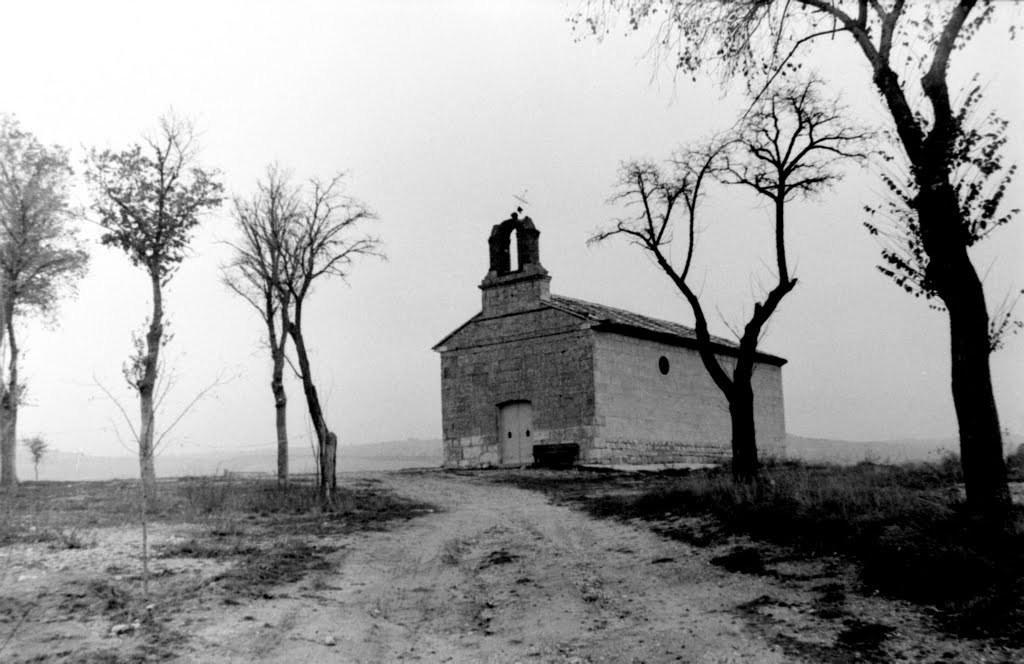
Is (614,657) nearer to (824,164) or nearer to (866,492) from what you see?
(866,492)

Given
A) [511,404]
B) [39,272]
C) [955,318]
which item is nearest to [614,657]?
[955,318]

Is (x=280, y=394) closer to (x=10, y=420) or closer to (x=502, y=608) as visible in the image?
(x=10, y=420)

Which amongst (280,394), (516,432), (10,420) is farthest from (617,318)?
(10,420)

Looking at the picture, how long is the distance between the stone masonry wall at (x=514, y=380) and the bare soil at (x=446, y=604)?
14125 mm

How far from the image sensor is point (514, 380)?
26.6 m

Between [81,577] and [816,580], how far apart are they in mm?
7323

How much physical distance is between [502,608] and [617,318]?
21440 mm

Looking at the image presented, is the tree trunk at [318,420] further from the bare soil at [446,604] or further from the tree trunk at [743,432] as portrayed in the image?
the tree trunk at [743,432]

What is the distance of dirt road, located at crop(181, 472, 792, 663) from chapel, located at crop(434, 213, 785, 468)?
1394cm

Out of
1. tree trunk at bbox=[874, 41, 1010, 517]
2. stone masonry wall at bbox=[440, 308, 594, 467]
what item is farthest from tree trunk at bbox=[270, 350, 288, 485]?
tree trunk at bbox=[874, 41, 1010, 517]

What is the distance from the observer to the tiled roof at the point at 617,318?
25.7 m

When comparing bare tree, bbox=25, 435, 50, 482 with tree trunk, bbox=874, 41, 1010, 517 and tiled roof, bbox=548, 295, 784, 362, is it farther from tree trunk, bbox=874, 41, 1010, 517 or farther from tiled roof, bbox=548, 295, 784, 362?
tree trunk, bbox=874, 41, 1010, 517

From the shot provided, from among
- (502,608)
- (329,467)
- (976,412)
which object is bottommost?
(502,608)

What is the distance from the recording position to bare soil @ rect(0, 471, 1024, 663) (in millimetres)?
5688
